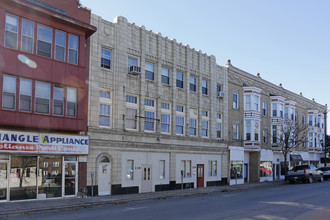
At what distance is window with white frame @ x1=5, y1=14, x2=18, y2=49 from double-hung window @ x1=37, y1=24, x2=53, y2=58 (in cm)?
126

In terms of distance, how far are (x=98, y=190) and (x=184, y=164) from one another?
927 cm

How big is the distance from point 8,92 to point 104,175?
26.1 feet

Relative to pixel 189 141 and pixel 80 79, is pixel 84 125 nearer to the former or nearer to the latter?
pixel 80 79

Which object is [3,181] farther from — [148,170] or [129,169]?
[148,170]

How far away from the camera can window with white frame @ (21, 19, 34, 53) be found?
1905cm

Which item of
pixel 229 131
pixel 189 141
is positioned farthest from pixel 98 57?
pixel 229 131

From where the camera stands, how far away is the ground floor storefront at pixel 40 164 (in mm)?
18375

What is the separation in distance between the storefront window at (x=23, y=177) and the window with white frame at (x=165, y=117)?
35.6 feet

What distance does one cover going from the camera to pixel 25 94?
18797 millimetres

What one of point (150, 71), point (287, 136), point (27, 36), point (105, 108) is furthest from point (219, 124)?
point (27, 36)

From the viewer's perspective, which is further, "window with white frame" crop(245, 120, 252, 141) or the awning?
the awning

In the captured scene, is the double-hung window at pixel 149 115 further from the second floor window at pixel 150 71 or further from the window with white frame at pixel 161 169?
the window with white frame at pixel 161 169

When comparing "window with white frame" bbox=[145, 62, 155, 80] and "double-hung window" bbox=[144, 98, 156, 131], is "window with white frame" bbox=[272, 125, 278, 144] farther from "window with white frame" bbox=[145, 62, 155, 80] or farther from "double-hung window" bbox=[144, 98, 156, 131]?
"window with white frame" bbox=[145, 62, 155, 80]

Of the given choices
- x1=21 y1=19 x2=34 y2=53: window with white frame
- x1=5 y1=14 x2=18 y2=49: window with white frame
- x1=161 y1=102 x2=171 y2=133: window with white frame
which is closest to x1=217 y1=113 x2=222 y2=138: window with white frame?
x1=161 y1=102 x2=171 y2=133: window with white frame
